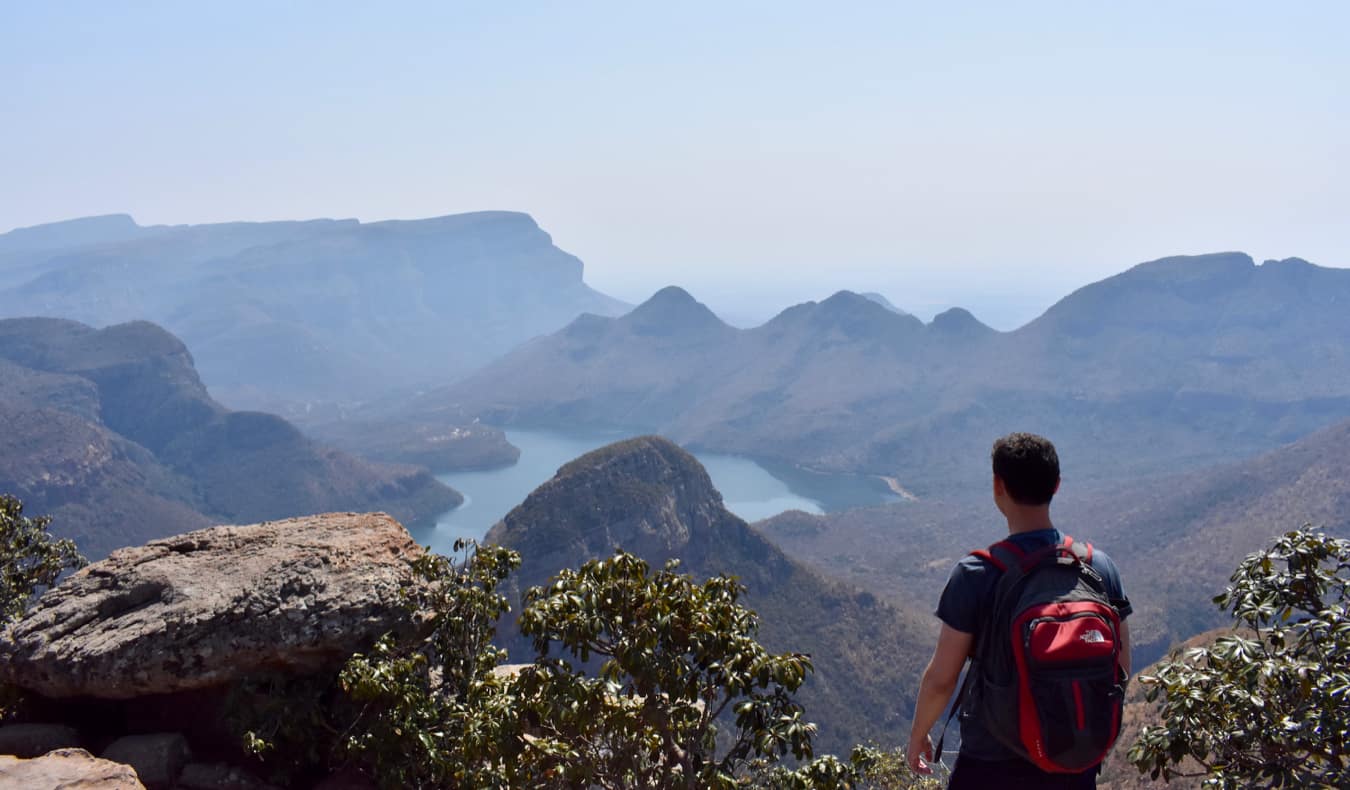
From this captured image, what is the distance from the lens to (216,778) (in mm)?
7688

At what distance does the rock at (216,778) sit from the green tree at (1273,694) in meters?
7.24

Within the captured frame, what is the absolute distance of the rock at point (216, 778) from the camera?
7605 mm

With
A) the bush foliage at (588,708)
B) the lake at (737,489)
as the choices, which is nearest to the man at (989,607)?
the bush foliage at (588,708)

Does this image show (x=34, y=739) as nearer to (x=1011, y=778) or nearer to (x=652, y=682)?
(x=652, y=682)

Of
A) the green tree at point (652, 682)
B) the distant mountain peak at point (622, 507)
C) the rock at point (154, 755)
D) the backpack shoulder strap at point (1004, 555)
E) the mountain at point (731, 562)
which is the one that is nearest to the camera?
the backpack shoulder strap at point (1004, 555)

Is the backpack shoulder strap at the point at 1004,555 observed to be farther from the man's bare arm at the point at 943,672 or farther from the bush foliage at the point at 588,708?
the bush foliage at the point at 588,708

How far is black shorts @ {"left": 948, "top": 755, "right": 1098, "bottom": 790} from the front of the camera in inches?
185

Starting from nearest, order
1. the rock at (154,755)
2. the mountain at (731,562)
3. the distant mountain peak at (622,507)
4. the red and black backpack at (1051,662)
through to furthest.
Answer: the red and black backpack at (1051,662) → the rock at (154,755) → the mountain at (731,562) → the distant mountain peak at (622,507)

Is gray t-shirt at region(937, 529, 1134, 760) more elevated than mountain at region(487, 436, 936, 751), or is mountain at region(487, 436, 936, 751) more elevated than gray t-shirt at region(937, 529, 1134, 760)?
gray t-shirt at region(937, 529, 1134, 760)

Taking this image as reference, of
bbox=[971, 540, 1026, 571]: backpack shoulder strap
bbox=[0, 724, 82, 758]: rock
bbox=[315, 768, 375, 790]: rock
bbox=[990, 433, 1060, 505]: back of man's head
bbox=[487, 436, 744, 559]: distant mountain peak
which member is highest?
bbox=[990, 433, 1060, 505]: back of man's head

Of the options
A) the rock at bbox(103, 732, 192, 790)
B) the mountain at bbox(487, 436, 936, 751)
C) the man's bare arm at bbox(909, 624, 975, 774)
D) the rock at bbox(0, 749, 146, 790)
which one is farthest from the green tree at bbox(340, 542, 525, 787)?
the mountain at bbox(487, 436, 936, 751)

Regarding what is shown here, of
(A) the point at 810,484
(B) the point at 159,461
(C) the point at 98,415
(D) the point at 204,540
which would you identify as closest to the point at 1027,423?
(A) the point at 810,484

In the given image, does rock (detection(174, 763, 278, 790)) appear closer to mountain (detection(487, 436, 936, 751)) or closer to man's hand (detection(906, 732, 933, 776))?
man's hand (detection(906, 732, 933, 776))

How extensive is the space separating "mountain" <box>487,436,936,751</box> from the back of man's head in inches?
1888
